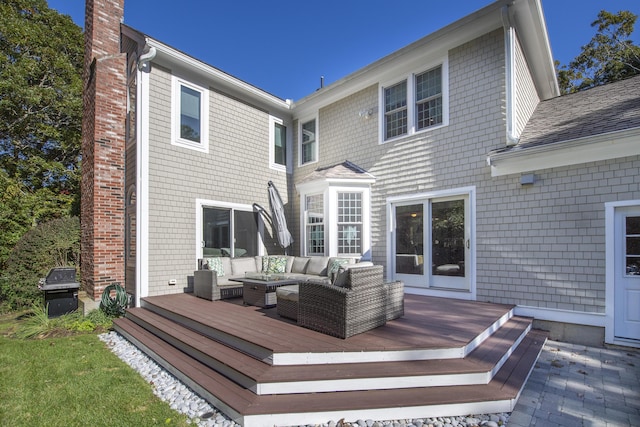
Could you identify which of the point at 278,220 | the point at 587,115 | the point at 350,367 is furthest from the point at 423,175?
the point at 350,367

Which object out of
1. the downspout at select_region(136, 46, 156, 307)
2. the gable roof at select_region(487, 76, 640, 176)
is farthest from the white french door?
the downspout at select_region(136, 46, 156, 307)

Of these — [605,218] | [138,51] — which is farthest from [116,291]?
[605,218]

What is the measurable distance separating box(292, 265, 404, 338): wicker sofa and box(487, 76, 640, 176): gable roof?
10.9ft

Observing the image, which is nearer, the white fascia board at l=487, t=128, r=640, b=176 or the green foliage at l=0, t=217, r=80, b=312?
the white fascia board at l=487, t=128, r=640, b=176

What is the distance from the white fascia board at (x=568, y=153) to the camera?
14.5ft

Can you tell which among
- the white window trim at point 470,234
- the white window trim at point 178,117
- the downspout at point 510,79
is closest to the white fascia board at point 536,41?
the downspout at point 510,79

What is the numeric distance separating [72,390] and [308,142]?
7.61 meters

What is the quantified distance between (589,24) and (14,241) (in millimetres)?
22568

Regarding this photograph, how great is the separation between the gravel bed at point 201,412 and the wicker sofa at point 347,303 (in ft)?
3.30

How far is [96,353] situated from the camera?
4.57 m

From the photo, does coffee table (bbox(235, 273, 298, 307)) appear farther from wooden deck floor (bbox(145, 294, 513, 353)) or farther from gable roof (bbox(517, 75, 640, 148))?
gable roof (bbox(517, 75, 640, 148))

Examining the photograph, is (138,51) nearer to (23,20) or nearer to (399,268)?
(399,268)

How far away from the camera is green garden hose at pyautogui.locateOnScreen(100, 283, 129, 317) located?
6.23 meters

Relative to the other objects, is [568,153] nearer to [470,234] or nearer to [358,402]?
[470,234]
